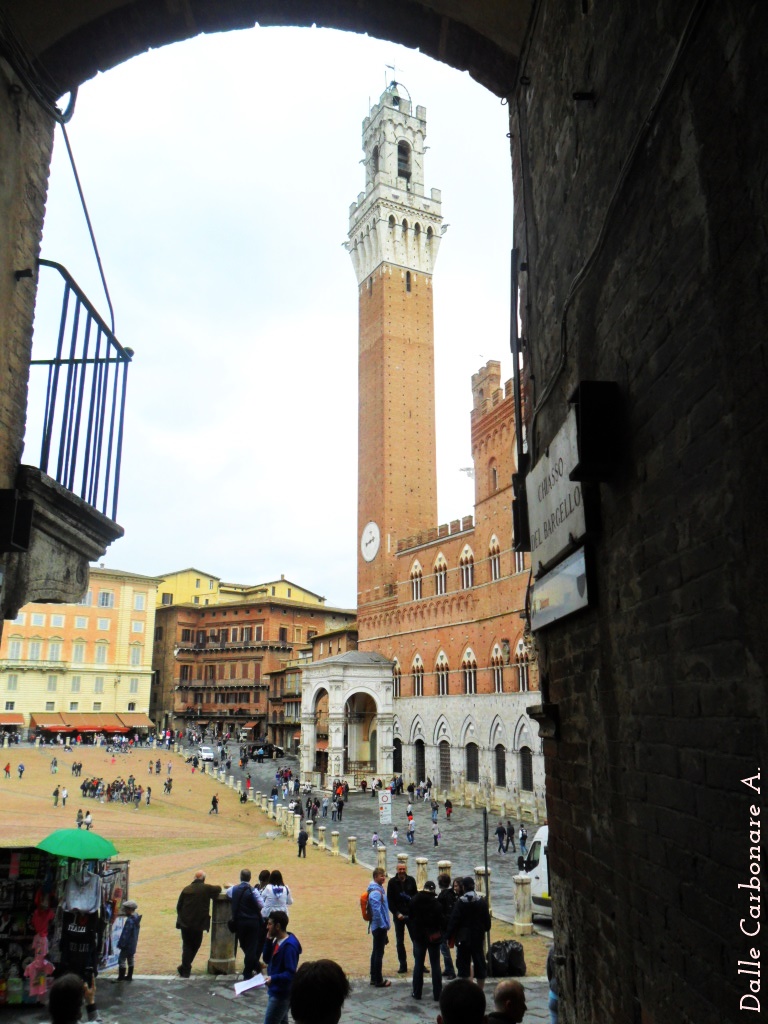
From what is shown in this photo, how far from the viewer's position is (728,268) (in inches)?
95.9

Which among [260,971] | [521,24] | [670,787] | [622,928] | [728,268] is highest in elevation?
[521,24]

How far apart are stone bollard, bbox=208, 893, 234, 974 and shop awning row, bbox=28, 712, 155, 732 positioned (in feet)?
179

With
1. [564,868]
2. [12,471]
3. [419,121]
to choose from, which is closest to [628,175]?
[564,868]

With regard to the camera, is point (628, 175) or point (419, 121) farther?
point (419, 121)

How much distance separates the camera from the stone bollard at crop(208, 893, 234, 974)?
916 centimetres

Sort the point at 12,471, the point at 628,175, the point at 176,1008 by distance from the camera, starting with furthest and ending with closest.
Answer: the point at 176,1008, the point at 12,471, the point at 628,175

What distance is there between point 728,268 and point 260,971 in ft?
29.3

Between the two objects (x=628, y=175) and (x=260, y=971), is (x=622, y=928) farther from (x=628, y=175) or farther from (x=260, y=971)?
(x=260, y=971)

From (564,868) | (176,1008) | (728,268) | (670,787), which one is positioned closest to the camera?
(728,268)

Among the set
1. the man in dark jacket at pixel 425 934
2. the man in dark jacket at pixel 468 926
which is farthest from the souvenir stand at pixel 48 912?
the man in dark jacket at pixel 468 926

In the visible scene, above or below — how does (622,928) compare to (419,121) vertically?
below

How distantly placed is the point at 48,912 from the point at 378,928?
3.54 m

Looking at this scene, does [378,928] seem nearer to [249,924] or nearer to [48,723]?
[249,924]

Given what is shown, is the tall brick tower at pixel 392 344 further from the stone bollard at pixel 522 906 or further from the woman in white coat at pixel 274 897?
the woman in white coat at pixel 274 897
